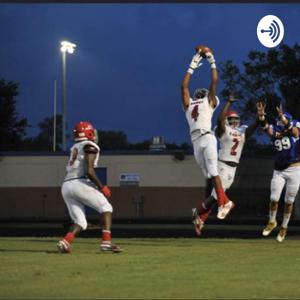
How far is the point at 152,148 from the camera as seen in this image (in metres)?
50.2

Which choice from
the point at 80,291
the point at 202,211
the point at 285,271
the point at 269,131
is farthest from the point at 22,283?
the point at 269,131

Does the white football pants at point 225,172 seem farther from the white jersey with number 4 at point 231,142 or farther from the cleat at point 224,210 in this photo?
the cleat at point 224,210

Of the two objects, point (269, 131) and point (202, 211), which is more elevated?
point (269, 131)

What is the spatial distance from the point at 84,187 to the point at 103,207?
0.45 metres

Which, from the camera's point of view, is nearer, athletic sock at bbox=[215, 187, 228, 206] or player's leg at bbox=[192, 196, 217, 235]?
athletic sock at bbox=[215, 187, 228, 206]

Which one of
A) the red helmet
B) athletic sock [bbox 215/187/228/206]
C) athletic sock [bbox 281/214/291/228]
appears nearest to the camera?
the red helmet

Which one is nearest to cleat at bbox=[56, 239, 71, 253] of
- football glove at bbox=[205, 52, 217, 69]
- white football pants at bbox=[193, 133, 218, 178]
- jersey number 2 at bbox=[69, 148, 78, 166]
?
jersey number 2 at bbox=[69, 148, 78, 166]

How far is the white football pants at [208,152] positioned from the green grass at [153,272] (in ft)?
4.57

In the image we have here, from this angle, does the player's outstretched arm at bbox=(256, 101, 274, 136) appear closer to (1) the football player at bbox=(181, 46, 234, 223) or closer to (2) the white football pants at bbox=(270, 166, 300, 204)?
(2) the white football pants at bbox=(270, 166, 300, 204)

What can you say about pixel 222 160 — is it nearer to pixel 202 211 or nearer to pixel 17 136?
pixel 202 211

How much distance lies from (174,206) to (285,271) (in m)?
36.5

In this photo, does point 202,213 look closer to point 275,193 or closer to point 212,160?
point 212,160

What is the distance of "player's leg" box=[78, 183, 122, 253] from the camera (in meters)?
12.3

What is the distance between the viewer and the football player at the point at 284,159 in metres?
14.9
